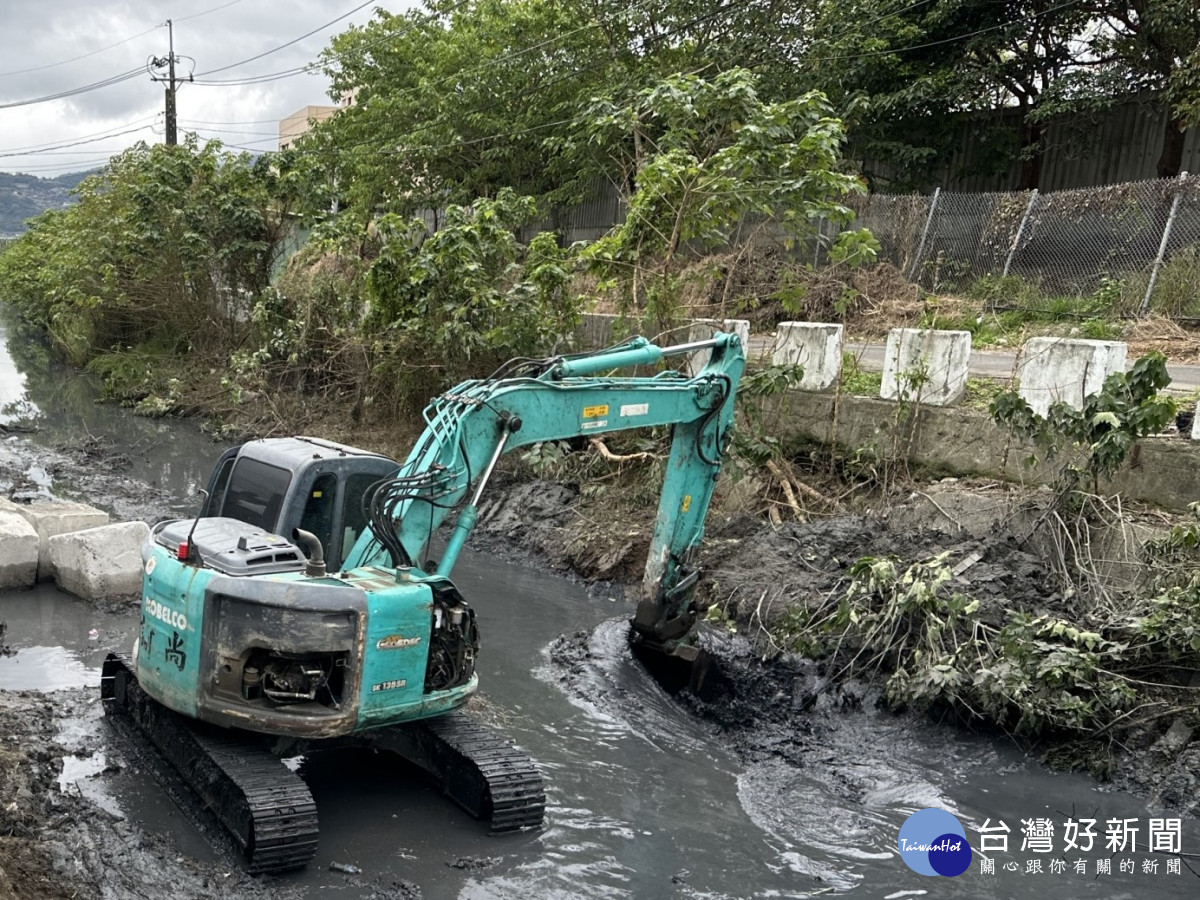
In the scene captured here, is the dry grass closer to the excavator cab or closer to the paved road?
the paved road

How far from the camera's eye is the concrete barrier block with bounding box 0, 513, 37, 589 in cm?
1001

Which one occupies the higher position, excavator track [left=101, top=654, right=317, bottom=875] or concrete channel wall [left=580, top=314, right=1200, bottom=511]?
concrete channel wall [left=580, top=314, right=1200, bottom=511]

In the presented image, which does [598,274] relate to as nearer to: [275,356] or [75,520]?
[75,520]

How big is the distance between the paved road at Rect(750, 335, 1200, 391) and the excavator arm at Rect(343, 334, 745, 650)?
4.27 meters

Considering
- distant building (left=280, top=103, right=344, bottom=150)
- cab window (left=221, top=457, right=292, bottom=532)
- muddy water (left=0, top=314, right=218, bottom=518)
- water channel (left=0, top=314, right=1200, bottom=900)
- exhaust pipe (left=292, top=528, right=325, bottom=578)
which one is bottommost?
water channel (left=0, top=314, right=1200, bottom=900)

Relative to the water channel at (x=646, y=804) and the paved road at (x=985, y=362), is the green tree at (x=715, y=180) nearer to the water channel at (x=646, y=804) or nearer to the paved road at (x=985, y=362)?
the paved road at (x=985, y=362)

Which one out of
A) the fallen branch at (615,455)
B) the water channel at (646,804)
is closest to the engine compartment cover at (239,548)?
the water channel at (646,804)

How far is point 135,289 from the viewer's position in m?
25.0

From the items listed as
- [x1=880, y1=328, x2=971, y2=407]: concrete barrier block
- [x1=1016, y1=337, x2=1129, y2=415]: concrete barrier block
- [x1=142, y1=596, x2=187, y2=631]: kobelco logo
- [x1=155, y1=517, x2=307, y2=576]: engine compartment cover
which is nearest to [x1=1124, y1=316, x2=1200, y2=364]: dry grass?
[x1=880, y1=328, x2=971, y2=407]: concrete barrier block

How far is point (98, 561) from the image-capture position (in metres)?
9.88

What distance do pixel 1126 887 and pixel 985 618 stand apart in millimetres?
2395

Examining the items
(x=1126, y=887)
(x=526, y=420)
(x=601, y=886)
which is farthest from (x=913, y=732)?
(x=526, y=420)

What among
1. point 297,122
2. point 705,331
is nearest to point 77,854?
point 705,331

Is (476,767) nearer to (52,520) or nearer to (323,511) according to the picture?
(323,511)
